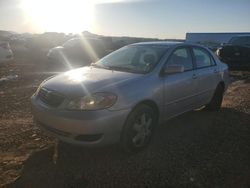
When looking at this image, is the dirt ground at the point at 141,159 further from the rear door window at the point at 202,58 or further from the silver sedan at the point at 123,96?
the rear door window at the point at 202,58

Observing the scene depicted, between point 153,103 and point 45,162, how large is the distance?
178 cm

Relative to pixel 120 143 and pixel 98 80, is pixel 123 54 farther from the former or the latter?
pixel 120 143

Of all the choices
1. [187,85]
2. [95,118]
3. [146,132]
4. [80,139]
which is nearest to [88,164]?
[80,139]

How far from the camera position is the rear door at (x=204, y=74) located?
6.50 meters

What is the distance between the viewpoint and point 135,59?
232 inches

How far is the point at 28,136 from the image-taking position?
5742 millimetres

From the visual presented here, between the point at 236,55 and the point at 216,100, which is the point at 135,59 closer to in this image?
the point at 216,100

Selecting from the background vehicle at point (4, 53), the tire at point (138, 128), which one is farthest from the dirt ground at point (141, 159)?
the background vehicle at point (4, 53)

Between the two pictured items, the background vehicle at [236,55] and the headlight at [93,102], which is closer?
the headlight at [93,102]

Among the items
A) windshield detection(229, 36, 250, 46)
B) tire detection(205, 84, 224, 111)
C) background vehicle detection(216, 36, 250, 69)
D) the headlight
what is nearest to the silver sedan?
the headlight

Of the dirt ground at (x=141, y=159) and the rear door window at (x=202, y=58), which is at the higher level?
the rear door window at (x=202, y=58)

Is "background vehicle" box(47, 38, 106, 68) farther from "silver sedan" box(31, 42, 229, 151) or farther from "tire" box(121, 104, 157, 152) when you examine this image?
"tire" box(121, 104, 157, 152)

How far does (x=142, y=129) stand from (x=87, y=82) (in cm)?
106

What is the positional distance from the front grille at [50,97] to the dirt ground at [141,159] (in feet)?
2.57
